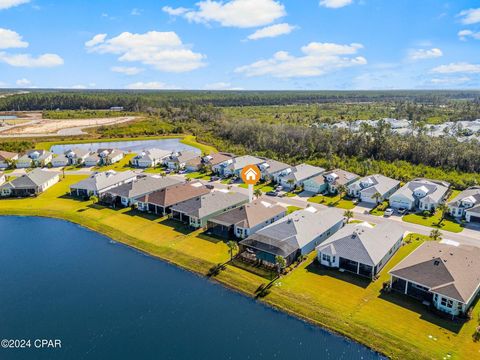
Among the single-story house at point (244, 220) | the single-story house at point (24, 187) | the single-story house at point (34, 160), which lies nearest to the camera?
the single-story house at point (244, 220)

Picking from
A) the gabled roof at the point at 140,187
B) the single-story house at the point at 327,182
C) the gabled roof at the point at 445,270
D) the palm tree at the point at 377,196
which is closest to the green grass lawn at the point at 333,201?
the single-story house at the point at 327,182

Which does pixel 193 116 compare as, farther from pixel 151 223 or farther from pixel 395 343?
pixel 395 343

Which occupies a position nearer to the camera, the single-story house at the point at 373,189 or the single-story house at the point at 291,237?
the single-story house at the point at 291,237

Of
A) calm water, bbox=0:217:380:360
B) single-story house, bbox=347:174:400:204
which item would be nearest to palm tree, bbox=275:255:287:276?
calm water, bbox=0:217:380:360

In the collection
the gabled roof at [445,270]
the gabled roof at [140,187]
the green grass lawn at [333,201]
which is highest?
the gabled roof at [140,187]

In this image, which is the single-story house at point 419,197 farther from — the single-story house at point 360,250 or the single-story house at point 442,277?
the single-story house at point 442,277

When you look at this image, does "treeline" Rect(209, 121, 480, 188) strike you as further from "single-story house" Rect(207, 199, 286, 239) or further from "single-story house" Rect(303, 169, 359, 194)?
"single-story house" Rect(207, 199, 286, 239)

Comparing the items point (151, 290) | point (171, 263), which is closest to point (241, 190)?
point (171, 263)
